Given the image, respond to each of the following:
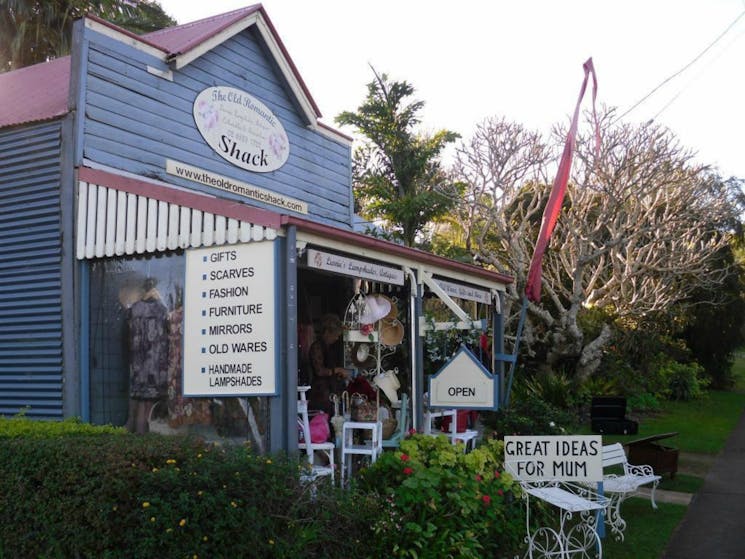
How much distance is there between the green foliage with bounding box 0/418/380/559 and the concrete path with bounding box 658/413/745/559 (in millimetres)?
3690

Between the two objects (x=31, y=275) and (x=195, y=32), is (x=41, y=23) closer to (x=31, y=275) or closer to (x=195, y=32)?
(x=195, y=32)

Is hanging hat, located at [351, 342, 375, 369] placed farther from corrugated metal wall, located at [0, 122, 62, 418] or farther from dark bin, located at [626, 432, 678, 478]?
dark bin, located at [626, 432, 678, 478]

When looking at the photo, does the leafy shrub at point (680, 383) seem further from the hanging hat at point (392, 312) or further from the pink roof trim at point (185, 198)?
the pink roof trim at point (185, 198)

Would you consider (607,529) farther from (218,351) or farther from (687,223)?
(687,223)

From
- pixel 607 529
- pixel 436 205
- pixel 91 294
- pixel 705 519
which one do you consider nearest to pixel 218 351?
pixel 91 294

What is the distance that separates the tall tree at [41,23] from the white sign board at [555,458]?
670 inches

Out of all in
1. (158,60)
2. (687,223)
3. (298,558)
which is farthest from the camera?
(687,223)

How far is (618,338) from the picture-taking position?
22500 mm

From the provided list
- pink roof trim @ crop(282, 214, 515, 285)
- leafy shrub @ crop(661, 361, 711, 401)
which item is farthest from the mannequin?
leafy shrub @ crop(661, 361, 711, 401)

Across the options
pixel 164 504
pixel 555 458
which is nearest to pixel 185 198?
pixel 164 504

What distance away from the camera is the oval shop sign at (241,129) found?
10.8m

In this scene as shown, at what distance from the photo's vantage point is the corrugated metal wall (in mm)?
8703

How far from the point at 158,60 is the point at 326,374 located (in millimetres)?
4575

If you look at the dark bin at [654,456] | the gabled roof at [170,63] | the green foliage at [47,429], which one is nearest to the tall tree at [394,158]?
the gabled roof at [170,63]
